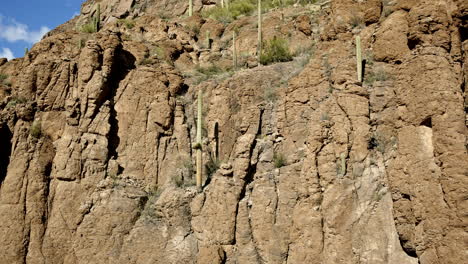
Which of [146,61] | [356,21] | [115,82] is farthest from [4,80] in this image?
[356,21]

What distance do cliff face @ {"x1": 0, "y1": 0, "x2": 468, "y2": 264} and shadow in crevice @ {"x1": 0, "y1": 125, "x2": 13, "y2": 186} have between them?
38mm

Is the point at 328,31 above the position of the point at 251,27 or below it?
below

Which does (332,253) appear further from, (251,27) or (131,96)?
(251,27)

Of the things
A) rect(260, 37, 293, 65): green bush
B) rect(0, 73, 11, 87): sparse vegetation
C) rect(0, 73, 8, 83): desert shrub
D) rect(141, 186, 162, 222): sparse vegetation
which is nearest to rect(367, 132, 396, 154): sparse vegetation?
rect(260, 37, 293, 65): green bush

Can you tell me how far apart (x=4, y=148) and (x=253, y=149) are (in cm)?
894

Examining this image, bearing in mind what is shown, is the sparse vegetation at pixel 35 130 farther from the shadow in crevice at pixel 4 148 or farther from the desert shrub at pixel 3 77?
the desert shrub at pixel 3 77

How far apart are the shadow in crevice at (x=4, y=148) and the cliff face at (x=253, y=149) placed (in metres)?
0.04

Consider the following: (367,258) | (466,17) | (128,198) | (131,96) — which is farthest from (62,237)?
(466,17)

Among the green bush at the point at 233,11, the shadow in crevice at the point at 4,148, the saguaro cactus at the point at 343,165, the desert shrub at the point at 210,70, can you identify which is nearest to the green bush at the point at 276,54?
the desert shrub at the point at 210,70

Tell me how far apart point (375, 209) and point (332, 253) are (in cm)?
170

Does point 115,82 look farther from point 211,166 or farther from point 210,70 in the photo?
point 211,166

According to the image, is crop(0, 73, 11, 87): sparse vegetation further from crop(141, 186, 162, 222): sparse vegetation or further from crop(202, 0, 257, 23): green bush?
crop(202, 0, 257, 23): green bush

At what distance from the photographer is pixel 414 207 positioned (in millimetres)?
10617

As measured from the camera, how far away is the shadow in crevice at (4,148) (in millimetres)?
14530
